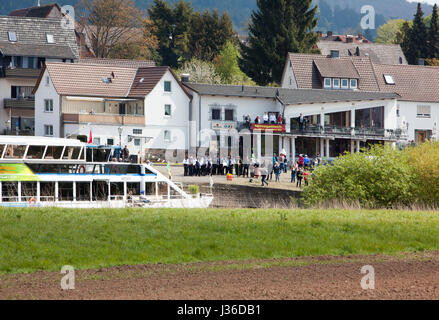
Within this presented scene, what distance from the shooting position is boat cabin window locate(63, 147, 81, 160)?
39531mm

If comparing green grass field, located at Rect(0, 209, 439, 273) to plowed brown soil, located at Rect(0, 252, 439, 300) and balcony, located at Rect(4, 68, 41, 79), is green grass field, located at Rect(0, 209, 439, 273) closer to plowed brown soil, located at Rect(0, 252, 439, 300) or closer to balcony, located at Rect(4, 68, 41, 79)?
plowed brown soil, located at Rect(0, 252, 439, 300)

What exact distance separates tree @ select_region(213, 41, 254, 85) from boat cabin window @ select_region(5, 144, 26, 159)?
59.4 meters

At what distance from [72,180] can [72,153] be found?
210 cm

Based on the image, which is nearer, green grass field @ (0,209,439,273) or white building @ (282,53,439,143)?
green grass field @ (0,209,439,273)

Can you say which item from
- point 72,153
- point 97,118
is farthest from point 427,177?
point 97,118

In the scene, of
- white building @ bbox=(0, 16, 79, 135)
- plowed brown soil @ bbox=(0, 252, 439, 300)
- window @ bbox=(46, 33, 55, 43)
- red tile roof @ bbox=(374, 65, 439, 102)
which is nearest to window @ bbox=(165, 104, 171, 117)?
white building @ bbox=(0, 16, 79, 135)

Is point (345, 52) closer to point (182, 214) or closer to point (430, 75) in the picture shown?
point (430, 75)

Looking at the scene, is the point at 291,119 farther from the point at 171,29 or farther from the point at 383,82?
the point at 171,29

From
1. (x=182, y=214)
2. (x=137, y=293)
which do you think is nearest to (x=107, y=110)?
(x=182, y=214)

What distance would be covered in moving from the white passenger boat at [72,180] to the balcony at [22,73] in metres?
37.9

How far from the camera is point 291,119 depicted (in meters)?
67.9

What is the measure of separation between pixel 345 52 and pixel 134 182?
68.1m

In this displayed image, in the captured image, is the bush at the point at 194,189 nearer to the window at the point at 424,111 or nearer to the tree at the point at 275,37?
the window at the point at 424,111

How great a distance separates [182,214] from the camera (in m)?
26.1
